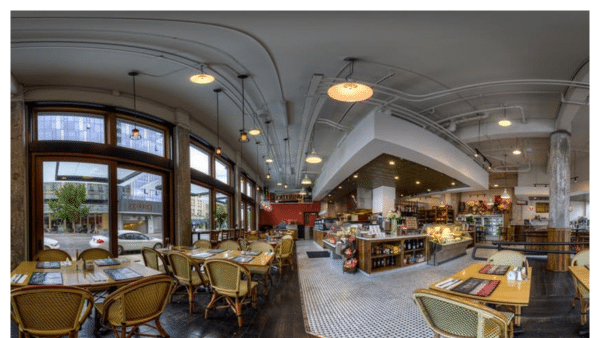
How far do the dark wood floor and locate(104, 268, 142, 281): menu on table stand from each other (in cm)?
→ 70

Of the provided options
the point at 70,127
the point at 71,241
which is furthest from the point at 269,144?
the point at 71,241

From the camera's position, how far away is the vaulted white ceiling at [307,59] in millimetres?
3838

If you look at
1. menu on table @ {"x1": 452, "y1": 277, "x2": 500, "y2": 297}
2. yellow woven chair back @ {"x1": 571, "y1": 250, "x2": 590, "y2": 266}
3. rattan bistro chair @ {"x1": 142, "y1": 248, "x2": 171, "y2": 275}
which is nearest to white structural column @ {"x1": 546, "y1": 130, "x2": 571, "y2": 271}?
yellow woven chair back @ {"x1": 571, "y1": 250, "x2": 590, "y2": 266}

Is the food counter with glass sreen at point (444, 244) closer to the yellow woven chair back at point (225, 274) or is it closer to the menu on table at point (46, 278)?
the yellow woven chair back at point (225, 274)

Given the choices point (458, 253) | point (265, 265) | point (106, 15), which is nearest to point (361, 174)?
point (458, 253)

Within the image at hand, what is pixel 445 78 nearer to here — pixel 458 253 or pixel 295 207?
pixel 458 253

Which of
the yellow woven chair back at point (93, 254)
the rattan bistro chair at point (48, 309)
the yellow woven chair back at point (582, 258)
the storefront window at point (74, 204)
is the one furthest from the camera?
the storefront window at point (74, 204)

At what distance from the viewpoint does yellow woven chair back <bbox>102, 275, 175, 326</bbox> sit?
280 centimetres

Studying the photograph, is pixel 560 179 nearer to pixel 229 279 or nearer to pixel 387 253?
pixel 387 253

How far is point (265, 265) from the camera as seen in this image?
448 cm

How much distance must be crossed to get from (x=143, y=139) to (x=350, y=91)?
17.9ft

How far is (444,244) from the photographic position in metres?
8.92

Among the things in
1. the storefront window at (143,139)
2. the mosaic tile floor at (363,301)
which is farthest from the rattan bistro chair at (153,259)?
the storefront window at (143,139)

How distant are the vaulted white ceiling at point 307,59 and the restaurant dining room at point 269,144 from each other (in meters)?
0.04
